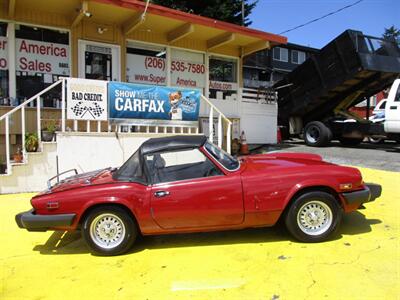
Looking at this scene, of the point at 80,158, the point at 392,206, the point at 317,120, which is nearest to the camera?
the point at 392,206

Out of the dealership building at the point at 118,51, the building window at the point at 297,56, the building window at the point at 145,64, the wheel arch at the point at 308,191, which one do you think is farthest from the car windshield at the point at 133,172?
the building window at the point at 297,56

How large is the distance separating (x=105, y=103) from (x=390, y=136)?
8.97 metres

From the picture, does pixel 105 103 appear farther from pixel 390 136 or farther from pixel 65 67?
pixel 390 136

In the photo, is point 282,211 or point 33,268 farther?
point 282,211

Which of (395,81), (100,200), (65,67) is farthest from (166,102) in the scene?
(395,81)

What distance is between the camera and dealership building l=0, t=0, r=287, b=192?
8820mm

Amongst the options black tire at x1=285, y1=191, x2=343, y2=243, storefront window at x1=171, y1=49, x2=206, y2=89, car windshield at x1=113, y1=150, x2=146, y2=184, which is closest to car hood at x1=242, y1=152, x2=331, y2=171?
black tire at x1=285, y1=191, x2=343, y2=243

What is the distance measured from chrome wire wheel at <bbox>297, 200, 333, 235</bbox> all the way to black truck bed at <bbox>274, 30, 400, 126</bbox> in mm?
7783

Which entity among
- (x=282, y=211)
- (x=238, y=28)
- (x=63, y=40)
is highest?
(x=238, y=28)

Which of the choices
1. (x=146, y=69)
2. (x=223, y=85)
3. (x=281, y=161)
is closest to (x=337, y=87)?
(x=223, y=85)

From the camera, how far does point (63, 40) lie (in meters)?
9.51

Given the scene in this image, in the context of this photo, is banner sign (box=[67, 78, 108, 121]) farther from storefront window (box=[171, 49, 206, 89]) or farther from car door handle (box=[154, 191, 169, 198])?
car door handle (box=[154, 191, 169, 198])

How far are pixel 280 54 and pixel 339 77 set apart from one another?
2627 centimetres

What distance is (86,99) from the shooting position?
7.77 metres
